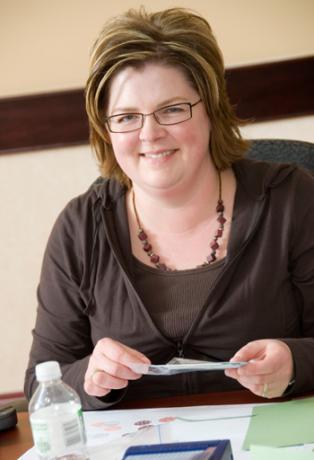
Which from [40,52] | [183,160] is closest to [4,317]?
[40,52]

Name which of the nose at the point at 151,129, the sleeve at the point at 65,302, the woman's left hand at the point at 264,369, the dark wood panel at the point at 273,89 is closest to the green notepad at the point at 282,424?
the woman's left hand at the point at 264,369

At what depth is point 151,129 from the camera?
158 cm

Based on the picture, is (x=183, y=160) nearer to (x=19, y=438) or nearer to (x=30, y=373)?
(x=30, y=373)

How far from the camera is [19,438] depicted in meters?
1.33

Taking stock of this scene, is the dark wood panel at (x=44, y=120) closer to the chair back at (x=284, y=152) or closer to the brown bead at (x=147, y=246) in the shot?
the chair back at (x=284, y=152)

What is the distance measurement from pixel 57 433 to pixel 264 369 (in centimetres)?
40

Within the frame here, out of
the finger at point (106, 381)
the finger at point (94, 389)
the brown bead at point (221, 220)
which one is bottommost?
the finger at point (94, 389)

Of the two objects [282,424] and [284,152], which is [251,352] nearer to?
[282,424]

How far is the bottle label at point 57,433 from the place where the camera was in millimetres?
1075

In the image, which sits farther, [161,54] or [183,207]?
[183,207]

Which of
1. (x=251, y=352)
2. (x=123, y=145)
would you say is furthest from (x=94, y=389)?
(x=123, y=145)

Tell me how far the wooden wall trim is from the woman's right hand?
5.01 feet

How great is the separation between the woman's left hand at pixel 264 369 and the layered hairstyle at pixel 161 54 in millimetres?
580

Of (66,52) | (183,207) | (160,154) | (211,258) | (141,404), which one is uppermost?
(66,52)
